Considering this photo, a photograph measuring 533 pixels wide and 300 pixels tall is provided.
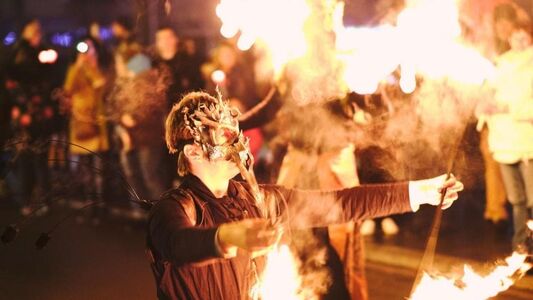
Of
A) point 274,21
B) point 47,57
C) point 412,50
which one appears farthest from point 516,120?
point 47,57

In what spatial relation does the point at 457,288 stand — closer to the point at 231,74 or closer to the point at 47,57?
the point at 231,74

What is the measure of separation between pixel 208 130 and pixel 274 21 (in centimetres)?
195

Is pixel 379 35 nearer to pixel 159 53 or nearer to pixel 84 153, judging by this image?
pixel 159 53

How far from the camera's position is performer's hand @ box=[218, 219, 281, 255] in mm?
3061

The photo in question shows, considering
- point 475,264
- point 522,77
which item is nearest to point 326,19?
point 522,77

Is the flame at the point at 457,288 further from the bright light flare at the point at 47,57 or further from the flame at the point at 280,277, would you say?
the bright light flare at the point at 47,57

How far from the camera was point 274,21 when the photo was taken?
5633 mm

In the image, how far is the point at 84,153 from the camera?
10352mm

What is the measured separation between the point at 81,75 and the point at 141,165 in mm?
1387

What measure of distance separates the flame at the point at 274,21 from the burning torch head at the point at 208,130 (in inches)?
60.9

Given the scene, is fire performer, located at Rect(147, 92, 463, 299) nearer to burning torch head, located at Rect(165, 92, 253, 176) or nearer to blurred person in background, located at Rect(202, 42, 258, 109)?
burning torch head, located at Rect(165, 92, 253, 176)

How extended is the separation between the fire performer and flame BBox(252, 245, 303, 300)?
0.46 m

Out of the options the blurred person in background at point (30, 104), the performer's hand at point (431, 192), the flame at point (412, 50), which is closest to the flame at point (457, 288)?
the performer's hand at point (431, 192)

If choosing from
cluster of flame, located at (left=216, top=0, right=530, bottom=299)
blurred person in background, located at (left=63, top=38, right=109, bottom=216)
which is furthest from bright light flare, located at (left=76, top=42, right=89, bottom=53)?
cluster of flame, located at (left=216, top=0, right=530, bottom=299)
